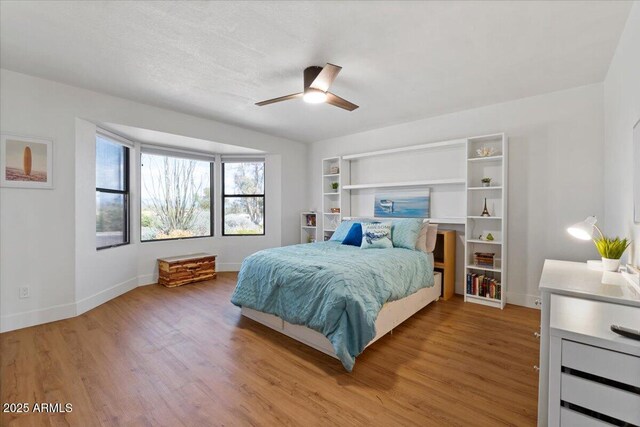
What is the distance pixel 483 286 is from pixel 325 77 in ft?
10.0

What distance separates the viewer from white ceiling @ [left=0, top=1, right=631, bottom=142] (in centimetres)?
189

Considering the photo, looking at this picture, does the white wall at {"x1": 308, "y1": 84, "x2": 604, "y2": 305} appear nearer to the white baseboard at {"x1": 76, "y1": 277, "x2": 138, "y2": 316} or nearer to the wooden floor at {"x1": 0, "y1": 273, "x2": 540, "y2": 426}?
the wooden floor at {"x1": 0, "y1": 273, "x2": 540, "y2": 426}

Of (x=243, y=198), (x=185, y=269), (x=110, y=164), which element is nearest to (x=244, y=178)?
(x=243, y=198)

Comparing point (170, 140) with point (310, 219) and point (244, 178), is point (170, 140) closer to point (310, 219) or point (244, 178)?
point (244, 178)

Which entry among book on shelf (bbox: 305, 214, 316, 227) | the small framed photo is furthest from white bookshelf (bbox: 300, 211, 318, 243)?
the small framed photo

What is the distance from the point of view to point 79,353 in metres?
2.33

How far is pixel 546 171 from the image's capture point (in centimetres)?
329

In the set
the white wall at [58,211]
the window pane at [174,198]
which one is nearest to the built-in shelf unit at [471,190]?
the window pane at [174,198]

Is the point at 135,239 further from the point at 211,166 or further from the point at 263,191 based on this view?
the point at 263,191

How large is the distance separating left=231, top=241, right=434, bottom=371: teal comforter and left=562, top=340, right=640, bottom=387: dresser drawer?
1.16 meters

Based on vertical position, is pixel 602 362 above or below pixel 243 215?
below

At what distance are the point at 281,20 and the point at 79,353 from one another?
9.96ft

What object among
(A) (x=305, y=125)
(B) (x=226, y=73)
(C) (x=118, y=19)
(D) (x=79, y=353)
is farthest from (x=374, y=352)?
(A) (x=305, y=125)

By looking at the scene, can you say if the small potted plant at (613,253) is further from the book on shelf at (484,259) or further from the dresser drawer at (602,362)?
the book on shelf at (484,259)
